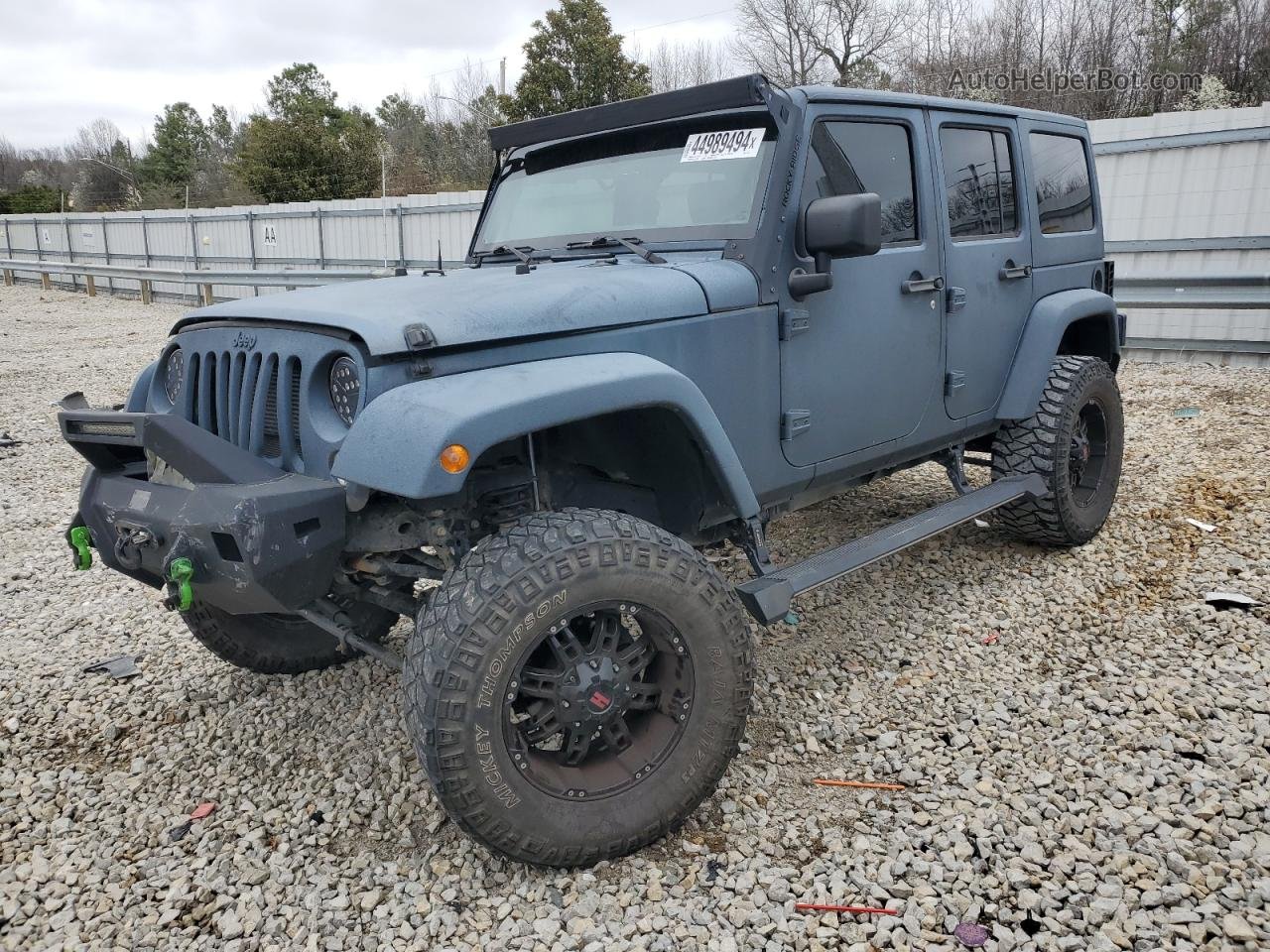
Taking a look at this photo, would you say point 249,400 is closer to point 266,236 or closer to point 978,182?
point 978,182

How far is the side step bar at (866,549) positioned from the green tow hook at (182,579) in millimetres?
1515

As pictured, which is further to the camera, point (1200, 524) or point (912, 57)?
point (912, 57)

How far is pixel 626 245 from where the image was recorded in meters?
3.06

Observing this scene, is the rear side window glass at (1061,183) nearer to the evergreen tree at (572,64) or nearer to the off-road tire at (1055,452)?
the off-road tire at (1055,452)

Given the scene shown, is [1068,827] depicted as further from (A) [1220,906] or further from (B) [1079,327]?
(B) [1079,327]

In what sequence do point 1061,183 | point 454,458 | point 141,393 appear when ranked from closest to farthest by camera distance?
point 454,458 < point 141,393 < point 1061,183

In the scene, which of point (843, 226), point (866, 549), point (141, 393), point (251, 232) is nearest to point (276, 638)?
point (141, 393)

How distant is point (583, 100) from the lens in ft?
83.9

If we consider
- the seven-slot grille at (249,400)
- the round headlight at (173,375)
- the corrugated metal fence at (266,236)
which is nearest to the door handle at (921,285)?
the seven-slot grille at (249,400)

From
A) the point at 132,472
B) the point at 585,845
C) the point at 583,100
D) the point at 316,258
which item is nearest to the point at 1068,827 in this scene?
the point at 585,845

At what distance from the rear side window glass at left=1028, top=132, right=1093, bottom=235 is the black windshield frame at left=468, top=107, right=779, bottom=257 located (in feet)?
6.26

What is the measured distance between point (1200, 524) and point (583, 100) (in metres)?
23.9

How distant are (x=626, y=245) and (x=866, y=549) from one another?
4.44 feet

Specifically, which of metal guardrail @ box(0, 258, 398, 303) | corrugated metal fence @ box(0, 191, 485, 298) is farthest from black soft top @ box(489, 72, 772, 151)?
corrugated metal fence @ box(0, 191, 485, 298)
